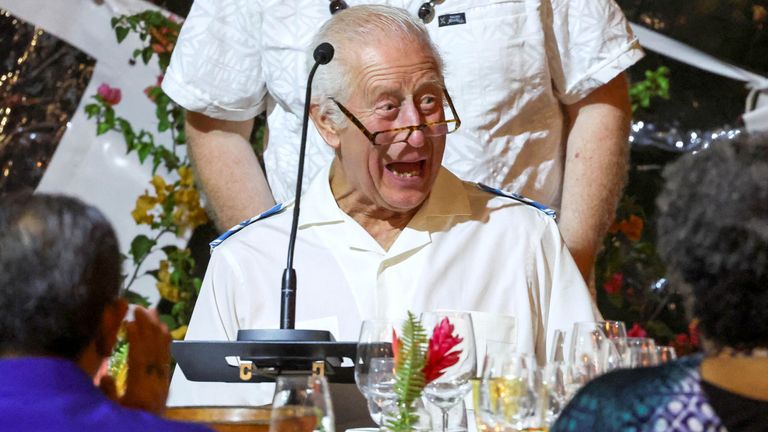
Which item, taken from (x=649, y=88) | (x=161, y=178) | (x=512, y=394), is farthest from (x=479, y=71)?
(x=512, y=394)

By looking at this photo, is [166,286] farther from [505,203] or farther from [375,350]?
[375,350]

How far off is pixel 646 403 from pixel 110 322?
60 cm

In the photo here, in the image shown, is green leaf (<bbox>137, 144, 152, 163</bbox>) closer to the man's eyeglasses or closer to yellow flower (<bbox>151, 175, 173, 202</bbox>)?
yellow flower (<bbox>151, 175, 173, 202</bbox>)

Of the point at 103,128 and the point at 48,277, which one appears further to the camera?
the point at 103,128

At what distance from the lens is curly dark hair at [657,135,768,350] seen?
1271 mm

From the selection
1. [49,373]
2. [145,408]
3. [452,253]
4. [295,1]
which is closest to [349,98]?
[452,253]

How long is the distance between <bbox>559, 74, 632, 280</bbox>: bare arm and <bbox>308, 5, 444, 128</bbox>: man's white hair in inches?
23.6

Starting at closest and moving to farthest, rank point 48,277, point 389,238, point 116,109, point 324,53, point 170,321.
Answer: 1. point 48,277
2. point 324,53
3. point 389,238
4. point 170,321
5. point 116,109

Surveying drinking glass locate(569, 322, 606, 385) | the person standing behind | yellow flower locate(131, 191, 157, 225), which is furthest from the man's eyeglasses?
yellow flower locate(131, 191, 157, 225)

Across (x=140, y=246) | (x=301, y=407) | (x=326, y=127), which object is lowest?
(x=301, y=407)

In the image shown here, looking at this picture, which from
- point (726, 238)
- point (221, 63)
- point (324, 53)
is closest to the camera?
point (726, 238)

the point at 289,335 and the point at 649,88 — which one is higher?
the point at 649,88

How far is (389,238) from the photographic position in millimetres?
2621

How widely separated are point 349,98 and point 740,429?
→ 1467mm
